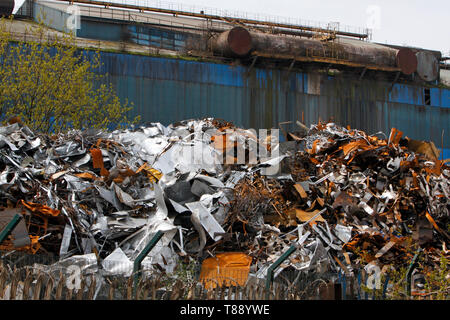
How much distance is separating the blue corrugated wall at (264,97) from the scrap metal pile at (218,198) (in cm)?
1294

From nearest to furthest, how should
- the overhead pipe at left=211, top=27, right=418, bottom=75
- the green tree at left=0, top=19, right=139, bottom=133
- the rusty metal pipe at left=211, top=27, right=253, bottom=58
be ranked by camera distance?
the green tree at left=0, top=19, right=139, bottom=133, the rusty metal pipe at left=211, top=27, right=253, bottom=58, the overhead pipe at left=211, top=27, right=418, bottom=75

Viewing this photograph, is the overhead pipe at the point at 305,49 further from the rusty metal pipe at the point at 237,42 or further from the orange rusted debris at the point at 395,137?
the orange rusted debris at the point at 395,137

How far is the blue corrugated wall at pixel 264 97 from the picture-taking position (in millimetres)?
28203

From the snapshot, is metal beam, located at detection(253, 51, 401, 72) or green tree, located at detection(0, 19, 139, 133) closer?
green tree, located at detection(0, 19, 139, 133)

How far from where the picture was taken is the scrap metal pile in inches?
395

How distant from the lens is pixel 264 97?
101 feet

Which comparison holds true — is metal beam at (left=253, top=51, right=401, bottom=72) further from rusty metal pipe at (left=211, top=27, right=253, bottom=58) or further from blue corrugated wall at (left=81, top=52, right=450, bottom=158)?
blue corrugated wall at (left=81, top=52, right=450, bottom=158)

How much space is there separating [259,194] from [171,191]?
1.73 meters

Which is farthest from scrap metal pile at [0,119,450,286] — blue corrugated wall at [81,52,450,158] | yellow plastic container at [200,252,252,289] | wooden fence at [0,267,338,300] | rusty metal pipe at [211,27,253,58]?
rusty metal pipe at [211,27,253,58]

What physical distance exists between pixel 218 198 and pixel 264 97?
20.3 m

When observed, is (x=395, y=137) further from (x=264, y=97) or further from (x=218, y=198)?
(x=264, y=97)

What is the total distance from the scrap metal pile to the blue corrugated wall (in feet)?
42.4

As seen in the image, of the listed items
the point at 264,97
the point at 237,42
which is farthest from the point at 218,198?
the point at 264,97

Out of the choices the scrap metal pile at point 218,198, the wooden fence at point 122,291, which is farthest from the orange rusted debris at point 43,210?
the wooden fence at point 122,291
